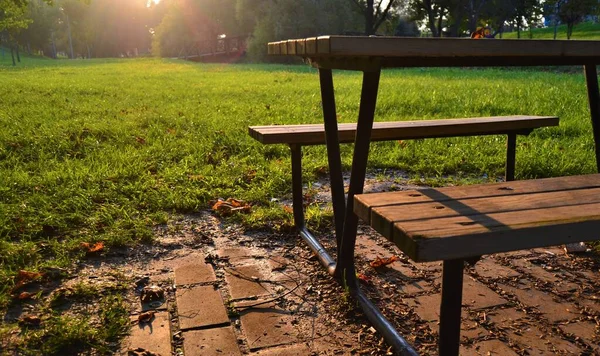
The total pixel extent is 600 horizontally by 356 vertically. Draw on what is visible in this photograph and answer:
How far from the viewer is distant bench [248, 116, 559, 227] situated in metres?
3.24

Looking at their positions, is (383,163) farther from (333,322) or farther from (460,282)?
(460,282)

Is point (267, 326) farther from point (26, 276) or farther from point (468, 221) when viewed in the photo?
point (26, 276)

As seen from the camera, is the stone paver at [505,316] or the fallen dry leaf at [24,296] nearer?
the stone paver at [505,316]

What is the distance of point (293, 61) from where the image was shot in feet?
120

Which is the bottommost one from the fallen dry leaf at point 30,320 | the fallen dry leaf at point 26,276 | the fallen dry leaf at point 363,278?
the fallen dry leaf at point 363,278

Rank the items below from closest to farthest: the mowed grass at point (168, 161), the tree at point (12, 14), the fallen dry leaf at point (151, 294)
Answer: the fallen dry leaf at point (151, 294), the mowed grass at point (168, 161), the tree at point (12, 14)

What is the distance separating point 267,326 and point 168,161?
127 inches

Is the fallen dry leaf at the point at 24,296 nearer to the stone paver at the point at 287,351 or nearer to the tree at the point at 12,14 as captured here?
the stone paver at the point at 287,351

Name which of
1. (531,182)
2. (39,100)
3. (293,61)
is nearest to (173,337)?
(531,182)

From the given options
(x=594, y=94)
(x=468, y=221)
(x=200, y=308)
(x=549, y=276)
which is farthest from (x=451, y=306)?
(x=594, y=94)

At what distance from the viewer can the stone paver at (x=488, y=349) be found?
2152 millimetres

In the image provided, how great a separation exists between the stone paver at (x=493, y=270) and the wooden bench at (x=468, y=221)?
922mm

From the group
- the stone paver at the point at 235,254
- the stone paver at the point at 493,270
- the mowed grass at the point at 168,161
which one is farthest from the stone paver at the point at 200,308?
the stone paver at the point at 493,270

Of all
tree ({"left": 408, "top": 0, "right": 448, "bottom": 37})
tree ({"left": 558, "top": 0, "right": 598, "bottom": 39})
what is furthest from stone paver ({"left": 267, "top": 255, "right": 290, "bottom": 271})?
tree ({"left": 558, "top": 0, "right": 598, "bottom": 39})
